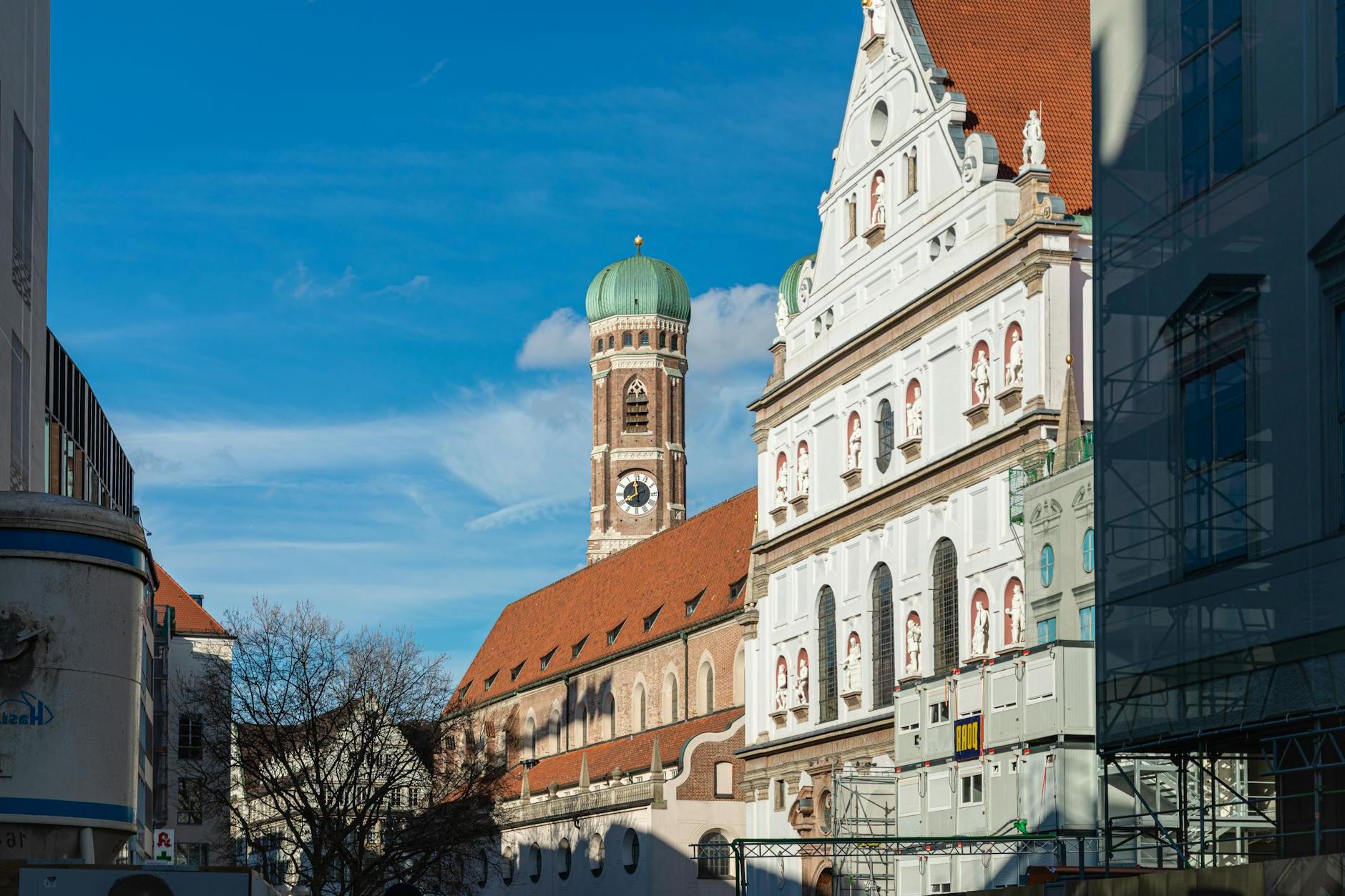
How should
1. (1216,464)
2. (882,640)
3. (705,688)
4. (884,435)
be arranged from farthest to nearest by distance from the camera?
1. (705,688)
2. (884,435)
3. (882,640)
4. (1216,464)

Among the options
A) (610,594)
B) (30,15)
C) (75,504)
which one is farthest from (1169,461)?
(610,594)

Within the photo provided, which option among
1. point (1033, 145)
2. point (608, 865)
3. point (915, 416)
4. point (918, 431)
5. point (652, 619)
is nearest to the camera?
point (1033, 145)

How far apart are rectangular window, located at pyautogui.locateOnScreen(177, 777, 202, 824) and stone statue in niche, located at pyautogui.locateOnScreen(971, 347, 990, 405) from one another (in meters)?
36.1

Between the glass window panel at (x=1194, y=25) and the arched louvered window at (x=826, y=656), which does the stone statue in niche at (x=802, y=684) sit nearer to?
the arched louvered window at (x=826, y=656)

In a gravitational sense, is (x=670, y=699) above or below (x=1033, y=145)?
below

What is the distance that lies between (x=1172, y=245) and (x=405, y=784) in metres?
44.9

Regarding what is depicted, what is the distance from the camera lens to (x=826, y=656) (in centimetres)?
5716

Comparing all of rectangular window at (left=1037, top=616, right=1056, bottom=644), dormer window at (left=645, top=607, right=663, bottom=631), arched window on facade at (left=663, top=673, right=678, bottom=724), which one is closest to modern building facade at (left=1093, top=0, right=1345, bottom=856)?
rectangular window at (left=1037, top=616, right=1056, bottom=644)

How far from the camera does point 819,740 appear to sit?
182 feet

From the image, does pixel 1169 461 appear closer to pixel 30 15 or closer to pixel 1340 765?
pixel 1340 765

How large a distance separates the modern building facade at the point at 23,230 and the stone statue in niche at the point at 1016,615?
2262 centimetres

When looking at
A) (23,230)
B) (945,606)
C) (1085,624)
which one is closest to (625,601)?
(945,606)

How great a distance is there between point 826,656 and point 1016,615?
455 inches

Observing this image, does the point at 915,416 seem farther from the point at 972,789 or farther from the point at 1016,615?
the point at 972,789
